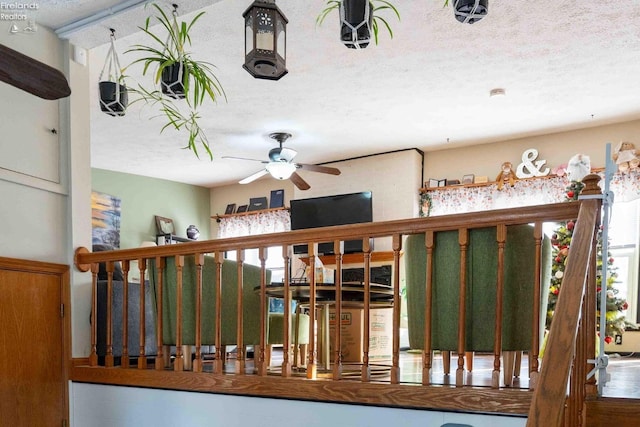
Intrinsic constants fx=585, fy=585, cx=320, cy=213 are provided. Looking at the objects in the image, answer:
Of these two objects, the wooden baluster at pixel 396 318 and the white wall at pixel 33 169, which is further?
the white wall at pixel 33 169

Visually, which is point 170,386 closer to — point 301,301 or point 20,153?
point 301,301

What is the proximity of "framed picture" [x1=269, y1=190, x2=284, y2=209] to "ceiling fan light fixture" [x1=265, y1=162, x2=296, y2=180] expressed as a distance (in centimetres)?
237

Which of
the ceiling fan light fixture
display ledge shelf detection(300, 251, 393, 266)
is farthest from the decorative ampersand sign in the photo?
the ceiling fan light fixture

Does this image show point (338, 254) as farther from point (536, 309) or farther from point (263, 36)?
point (263, 36)

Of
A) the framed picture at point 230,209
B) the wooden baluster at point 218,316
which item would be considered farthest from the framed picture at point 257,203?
the wooden baluster at point 218,316

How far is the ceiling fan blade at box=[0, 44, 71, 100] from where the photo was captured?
79 centimetres

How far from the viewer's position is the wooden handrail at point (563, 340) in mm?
1379

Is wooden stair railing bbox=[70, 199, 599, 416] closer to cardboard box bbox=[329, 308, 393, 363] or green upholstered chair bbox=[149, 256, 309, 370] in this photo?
green upholstered chair bbox=[149, 256, 309, 370]

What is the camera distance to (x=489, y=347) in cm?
268

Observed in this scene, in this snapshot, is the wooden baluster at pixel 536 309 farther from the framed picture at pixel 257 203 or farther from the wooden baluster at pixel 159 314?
the framed picture at pixel 257 203

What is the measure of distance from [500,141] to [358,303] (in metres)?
4.35

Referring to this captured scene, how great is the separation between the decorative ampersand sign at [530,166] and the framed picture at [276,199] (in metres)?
3.72

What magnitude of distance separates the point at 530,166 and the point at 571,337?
6.05 metres

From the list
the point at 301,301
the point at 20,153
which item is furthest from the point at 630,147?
the point at 20,153
